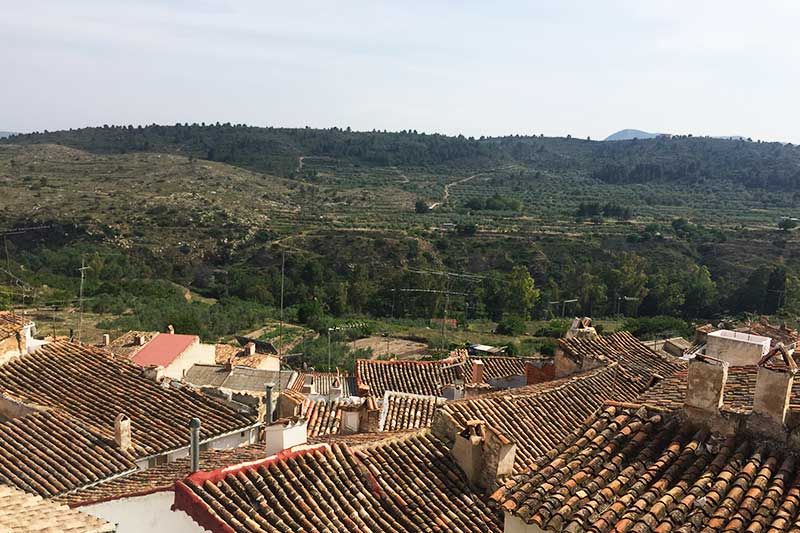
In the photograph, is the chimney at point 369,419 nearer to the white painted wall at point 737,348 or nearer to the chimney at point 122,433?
the chimney at point 122,433

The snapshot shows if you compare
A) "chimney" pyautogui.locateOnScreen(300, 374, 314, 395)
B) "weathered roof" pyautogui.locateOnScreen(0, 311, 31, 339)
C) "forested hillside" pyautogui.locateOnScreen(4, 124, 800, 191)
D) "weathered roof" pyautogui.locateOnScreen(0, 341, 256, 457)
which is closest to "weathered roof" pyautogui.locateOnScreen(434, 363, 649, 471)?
"weathered roof" pyautogui.locateOnScreen(0, 341, 256, 457)

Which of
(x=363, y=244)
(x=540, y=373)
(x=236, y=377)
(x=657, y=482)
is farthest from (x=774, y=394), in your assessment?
(x=363, y=244)

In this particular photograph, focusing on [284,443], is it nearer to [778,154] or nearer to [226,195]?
[226,195]

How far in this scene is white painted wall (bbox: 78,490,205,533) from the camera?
6441 mm

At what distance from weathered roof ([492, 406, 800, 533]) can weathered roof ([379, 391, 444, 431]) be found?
5.83 meters

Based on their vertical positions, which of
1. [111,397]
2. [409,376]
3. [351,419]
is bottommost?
[409,376]

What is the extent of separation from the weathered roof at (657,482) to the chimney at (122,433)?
7151 mm

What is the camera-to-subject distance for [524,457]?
9.55 meters

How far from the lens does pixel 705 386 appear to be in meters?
4.95

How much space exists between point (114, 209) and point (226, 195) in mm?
14953

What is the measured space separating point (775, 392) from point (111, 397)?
1054 cm

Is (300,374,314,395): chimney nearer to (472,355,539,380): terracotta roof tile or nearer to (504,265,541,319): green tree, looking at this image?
(472,355,539,380): terracotta roof tile

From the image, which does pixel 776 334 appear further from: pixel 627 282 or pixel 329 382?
pixel 627 282

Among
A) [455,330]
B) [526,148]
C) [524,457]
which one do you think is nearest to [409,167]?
[526,148]
